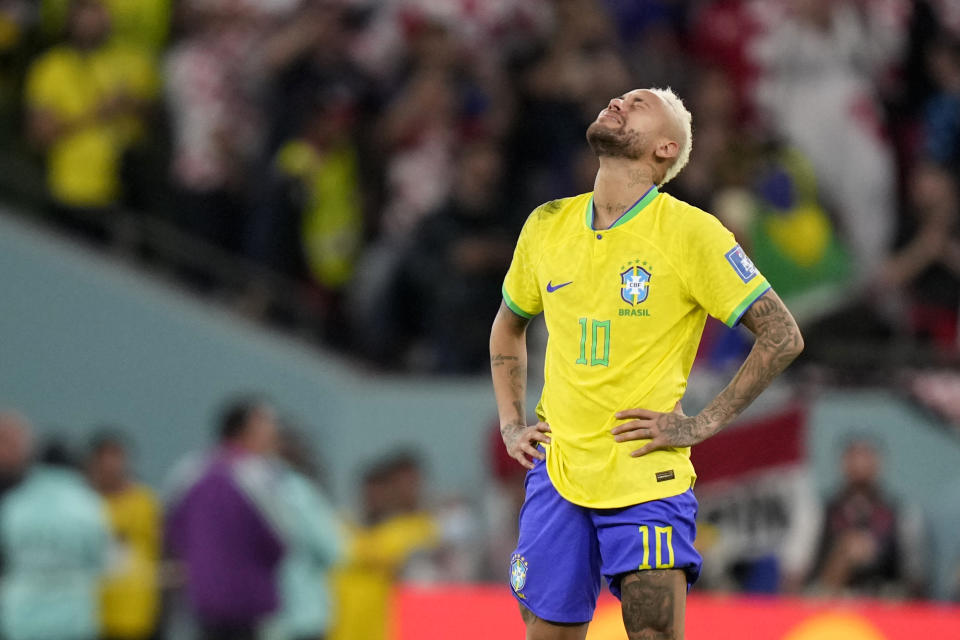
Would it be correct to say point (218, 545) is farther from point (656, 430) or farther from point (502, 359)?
point (656, 430)

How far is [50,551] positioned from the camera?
990cm

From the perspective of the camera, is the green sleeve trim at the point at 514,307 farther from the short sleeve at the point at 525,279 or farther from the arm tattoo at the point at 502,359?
the arm tattoo at the point at 502,359

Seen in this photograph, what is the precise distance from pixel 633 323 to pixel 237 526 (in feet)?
15.8

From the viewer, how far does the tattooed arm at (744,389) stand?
17.5 feet

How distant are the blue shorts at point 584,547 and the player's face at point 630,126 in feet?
3.44

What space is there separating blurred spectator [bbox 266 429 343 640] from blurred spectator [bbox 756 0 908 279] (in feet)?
13.6

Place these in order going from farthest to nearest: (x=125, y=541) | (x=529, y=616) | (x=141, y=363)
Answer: (x=141, y=363) → (x=125, y=541) → (x=529, y=616)

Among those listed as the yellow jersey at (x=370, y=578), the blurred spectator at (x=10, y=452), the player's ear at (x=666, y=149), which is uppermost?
the player's ear at (x=666, y=149)

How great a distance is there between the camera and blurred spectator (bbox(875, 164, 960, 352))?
1118 cm

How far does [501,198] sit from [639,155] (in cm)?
610

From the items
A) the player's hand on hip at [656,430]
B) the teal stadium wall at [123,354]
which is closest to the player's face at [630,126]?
the player's hand on hip at [656,430]

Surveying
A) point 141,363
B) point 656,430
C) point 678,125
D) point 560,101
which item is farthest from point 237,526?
point 678,125

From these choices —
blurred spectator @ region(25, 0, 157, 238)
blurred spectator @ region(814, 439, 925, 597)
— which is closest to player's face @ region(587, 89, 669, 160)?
blurred spectator @ region(814, 439, 925, 597)

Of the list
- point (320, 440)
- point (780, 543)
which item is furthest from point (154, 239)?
point (780, 543)
